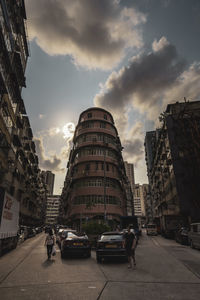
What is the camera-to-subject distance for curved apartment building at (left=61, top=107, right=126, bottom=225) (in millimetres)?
37375

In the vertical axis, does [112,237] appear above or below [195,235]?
above

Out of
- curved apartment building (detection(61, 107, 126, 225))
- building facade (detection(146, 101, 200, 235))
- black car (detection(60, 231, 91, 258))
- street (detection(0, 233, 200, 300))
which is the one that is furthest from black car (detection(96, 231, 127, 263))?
curved apartment building (detection(61, 107, 126, 225))

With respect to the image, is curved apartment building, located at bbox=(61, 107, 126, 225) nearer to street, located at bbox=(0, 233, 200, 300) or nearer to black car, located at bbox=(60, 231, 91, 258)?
black car, located at bbox=(60, 231, 91, 258)

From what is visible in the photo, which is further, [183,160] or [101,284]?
[183,160]

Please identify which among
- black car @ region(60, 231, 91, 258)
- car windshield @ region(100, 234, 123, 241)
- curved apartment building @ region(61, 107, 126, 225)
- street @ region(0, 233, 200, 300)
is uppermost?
curved apartment building @ region(61, 107, 126, 225)

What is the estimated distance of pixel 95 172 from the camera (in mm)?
39781

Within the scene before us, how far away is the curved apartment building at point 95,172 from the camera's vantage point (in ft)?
123

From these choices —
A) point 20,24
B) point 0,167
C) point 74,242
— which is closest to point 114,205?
point 0,167

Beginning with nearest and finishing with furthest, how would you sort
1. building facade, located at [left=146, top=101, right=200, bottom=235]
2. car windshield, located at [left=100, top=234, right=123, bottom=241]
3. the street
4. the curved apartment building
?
the street, car windshield, located at [left=100, top=234, right=123, bottom=241], building facade, located at [left=146, top=101, right=200, bottom=235], the curved apartment building

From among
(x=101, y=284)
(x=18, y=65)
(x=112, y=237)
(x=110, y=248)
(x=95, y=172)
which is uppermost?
(x=18, y=65)

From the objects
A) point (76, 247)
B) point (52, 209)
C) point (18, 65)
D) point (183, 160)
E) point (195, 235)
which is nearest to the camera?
point (76, 247)

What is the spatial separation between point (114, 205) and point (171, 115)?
21.5 metres

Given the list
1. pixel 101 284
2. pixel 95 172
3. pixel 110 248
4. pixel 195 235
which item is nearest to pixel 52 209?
pixel 95 172

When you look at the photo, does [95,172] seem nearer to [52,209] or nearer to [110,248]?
[110,248]
